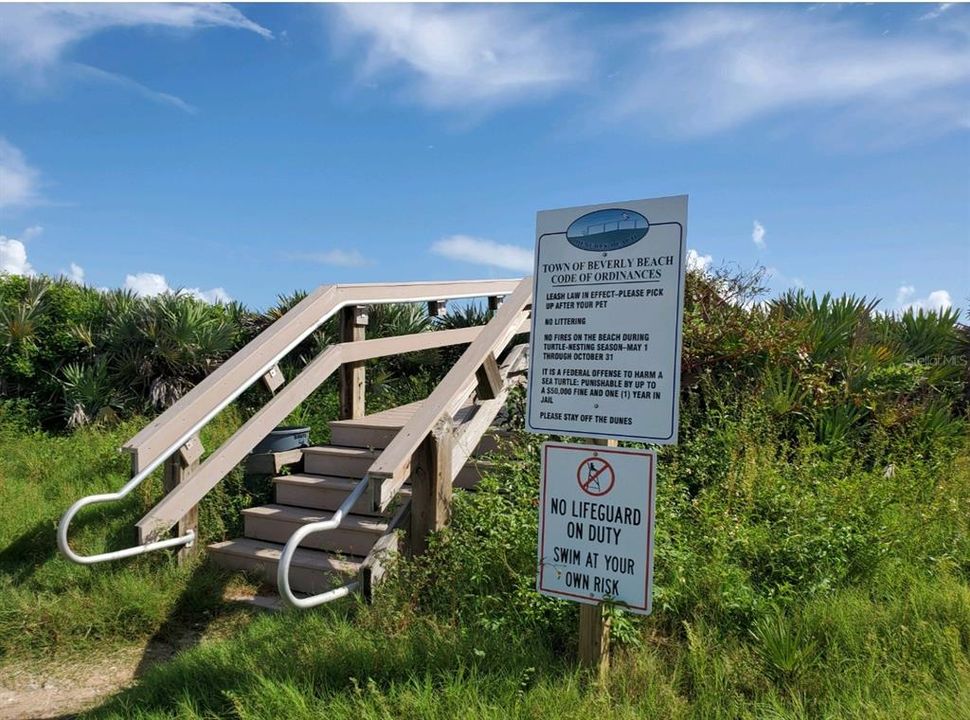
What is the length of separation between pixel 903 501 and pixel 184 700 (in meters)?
4.40

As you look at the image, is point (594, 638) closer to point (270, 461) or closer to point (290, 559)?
point (290, 559)

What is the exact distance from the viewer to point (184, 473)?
6.08 meters

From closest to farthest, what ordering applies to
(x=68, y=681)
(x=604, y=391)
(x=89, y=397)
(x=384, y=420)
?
(x=604, y=391)
(x=68, y=681)
(x=384, y=420)
(x=89, y=397)

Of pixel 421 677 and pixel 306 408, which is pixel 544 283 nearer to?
pixel 421 677

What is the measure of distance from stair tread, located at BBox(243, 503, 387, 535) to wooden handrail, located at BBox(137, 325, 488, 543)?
530mm

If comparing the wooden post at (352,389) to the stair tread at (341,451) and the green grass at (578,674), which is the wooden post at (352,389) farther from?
the green grass at (578,674)

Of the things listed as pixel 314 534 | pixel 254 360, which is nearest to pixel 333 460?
pixel 314 534

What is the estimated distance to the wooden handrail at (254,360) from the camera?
556cm

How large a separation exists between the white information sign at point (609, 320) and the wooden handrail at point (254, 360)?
2.85m

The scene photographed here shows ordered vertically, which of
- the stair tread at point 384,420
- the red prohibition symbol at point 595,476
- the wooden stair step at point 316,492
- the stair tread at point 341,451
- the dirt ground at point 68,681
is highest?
the stair tread at point 384,420

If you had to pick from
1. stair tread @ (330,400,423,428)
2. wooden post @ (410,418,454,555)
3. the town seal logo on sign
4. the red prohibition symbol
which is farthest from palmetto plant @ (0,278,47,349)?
the red prohibition symbol

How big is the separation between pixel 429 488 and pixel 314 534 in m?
1.50

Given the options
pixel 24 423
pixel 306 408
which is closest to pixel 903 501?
pixel 306 408

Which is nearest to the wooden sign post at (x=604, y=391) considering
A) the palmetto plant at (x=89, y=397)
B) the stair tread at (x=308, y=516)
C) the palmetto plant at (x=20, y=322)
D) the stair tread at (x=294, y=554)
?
the stair tread at (x=294, y=554)
